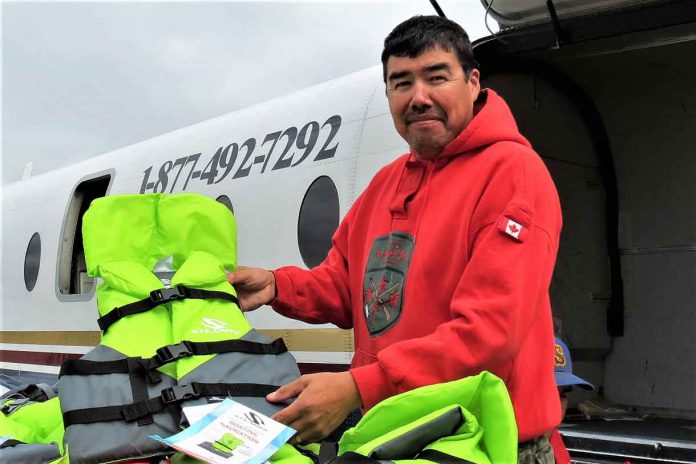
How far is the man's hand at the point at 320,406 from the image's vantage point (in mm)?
1911

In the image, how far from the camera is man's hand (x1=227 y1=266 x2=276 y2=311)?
2.56m

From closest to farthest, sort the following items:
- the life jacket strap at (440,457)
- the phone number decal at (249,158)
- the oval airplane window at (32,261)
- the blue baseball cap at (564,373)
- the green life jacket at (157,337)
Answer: the life jacket strap at (440,457)
the green life jacket at (157,337)
the blue baseball cap at (564,373)
the phone number decal at (249,158)
the oval airplane window at (32,261)

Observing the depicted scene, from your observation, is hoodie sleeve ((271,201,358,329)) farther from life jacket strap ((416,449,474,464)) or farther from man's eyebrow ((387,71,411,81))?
life jacket strap ((416,449,474,464))

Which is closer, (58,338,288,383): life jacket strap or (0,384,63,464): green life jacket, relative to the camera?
(58,338,288,383): life jacket strap

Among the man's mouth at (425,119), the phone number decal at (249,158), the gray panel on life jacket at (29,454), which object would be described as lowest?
the gray panel on life jacket at (29,454)

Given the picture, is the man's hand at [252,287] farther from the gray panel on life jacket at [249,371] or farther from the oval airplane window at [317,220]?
the oval airplane window at [317,220]

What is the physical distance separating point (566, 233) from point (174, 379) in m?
4.55

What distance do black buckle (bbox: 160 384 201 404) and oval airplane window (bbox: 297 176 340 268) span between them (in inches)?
102

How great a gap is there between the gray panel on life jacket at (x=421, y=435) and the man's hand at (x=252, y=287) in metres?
0.98

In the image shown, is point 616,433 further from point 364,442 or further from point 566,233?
point 364,442

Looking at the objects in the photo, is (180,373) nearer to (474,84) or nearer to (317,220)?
(474,84)

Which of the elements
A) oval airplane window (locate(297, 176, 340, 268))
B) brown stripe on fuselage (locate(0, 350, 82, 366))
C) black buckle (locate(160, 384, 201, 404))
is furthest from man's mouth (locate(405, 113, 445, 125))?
brown stripe on fuselage (locate(0, 350, 82, 366))

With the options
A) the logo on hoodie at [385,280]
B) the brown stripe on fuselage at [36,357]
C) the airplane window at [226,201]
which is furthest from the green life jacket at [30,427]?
the brown stripe on fuselage at [36,357]

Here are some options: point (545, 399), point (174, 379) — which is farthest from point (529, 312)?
point (174, 379)
